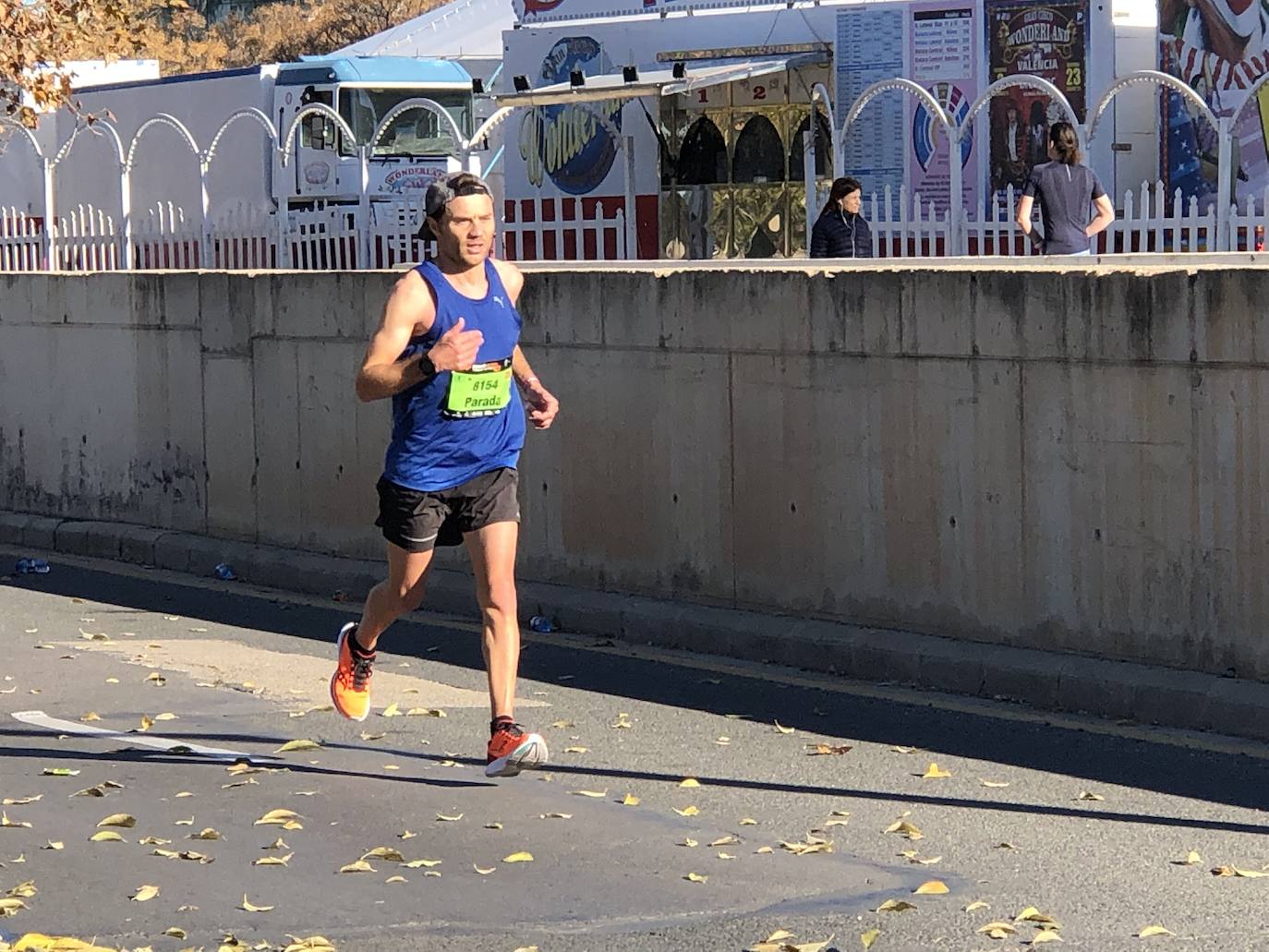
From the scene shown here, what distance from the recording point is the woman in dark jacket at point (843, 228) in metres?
14.6

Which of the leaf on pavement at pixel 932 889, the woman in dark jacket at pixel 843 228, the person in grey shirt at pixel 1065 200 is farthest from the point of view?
the woman in dark jacket at pixel 843 228

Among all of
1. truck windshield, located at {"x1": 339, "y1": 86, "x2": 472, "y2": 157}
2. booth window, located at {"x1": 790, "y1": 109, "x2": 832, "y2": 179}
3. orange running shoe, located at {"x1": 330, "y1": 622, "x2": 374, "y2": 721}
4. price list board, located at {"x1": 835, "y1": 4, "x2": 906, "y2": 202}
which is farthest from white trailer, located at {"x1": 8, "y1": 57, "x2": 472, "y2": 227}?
orange running shoe, located at {"x1": 330, "y1": 622, "x2": 374, "y2": 721}

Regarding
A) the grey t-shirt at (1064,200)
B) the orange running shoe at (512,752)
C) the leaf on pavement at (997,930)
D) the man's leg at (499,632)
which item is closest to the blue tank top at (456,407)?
the man's leg at (499,632)

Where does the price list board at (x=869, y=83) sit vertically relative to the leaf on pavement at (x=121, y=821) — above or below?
above

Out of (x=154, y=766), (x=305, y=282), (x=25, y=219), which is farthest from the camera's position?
(x=25, y=219)

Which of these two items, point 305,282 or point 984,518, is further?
point 305,282

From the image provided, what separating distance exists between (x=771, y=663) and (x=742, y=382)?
4.21 feet

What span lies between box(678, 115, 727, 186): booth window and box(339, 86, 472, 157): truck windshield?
321cm

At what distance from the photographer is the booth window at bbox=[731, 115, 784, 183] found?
75.8ft

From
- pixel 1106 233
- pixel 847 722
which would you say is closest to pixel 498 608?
pixel 847 722

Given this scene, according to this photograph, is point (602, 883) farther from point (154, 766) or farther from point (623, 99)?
point (623, 99)

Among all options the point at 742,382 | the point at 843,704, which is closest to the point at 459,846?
the point at 843,704

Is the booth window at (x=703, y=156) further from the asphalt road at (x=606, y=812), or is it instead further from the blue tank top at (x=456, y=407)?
the blue tank top at (x=456, y=407)

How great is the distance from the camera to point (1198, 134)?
1878 cm
